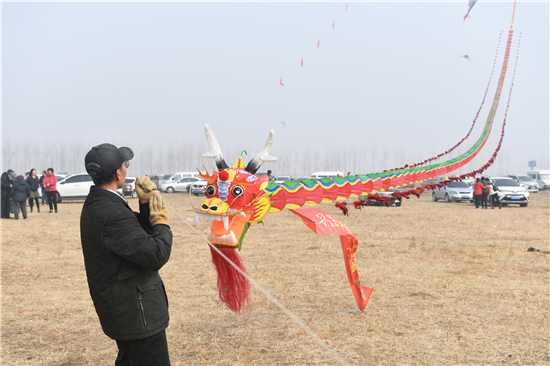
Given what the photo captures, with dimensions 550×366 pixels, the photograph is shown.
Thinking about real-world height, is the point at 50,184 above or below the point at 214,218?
above

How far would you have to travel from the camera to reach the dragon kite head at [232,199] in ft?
13.0

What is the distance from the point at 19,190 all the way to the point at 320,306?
11.7m

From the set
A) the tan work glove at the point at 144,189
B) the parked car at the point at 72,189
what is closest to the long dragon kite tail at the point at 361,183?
the tan work glove at the point at 144,189

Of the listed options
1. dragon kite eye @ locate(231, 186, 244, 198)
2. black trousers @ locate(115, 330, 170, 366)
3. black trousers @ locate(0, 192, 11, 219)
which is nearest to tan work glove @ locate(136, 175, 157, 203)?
black trousers @ locate(115, 330, 170, 366)

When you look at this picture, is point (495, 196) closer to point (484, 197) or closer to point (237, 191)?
point (484, 197)

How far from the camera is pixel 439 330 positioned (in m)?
4.60

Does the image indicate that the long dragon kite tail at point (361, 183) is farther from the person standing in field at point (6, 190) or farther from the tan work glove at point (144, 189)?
the person standing in field at point (6, 190)

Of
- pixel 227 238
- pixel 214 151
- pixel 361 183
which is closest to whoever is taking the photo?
pixel 227 238

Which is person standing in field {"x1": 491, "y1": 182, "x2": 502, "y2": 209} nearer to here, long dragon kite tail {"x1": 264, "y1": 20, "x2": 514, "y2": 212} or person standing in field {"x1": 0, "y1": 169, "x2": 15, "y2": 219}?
long dragon kite tail {"x1": 264, "y1": 20, "x2": 514, "y2": 212}

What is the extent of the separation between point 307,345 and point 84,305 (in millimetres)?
2923

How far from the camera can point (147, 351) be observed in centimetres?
225

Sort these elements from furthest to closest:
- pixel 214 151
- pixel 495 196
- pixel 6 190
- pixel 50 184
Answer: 1. pixel 495 196
2. pixel 50 184
3. pixel 6 190
4. pixel 214 151

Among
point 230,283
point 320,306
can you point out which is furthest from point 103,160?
point 320,306

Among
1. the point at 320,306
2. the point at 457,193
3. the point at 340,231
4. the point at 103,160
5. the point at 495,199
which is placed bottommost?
the point at 320,306
